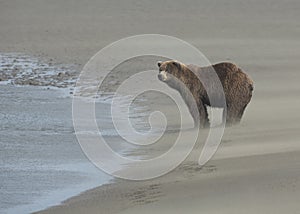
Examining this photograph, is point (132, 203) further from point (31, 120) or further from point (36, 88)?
point (36, 88)

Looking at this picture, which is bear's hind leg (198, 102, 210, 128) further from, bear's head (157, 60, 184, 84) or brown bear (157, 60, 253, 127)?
bear's head (157, 60, 184, 84)

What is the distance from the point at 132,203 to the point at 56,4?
14.3 metres

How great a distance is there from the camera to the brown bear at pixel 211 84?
Result: 9055 mm

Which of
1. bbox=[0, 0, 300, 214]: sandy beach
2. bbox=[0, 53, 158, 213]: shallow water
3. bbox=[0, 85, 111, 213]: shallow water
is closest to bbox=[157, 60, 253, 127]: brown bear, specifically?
bbox=[0, 0, 300, 214]: sandy beach

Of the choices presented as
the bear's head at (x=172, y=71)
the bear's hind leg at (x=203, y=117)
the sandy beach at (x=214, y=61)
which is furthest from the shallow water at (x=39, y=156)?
the bear's hind leg at (x=203, y=117)

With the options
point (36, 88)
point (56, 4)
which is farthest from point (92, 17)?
point (36, 88)

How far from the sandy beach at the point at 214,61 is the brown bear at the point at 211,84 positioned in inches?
9.6

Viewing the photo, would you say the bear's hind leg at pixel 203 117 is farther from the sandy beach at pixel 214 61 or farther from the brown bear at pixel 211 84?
the sandy beach at pixel 214 61

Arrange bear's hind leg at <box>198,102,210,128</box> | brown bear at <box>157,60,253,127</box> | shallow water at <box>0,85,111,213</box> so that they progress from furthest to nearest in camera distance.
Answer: brown bear at <box>157,60,253,127</box> → bear's hind leg at <box>198,102,210,128</box> → shallow water at <box>0,85,111,213</box>

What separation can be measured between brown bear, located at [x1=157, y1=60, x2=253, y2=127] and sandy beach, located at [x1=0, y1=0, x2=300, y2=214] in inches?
9.6

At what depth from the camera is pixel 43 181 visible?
6.95 m

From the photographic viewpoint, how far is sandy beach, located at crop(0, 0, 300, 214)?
19.8 ft

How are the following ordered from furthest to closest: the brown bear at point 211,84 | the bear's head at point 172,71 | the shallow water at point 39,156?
the bear's head at point 172,71, the brown bear at point 211,84, the shallow water at point 39,156

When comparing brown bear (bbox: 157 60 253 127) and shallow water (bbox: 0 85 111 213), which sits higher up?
brown bear (bbox: 157 60 253 127)
